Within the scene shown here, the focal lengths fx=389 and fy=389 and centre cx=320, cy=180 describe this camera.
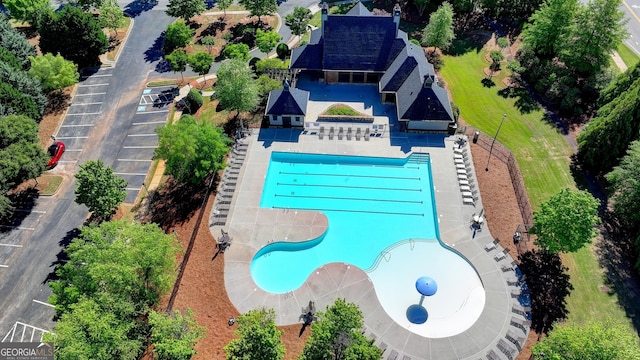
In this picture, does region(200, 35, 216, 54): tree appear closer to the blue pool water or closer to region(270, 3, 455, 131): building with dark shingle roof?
region(270, 3, 455, 131): building with dark shingle roof

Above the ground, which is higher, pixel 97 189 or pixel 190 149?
pixel 190 149

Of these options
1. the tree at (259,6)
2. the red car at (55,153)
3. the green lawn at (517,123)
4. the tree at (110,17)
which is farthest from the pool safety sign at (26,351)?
the tree at (259,6)

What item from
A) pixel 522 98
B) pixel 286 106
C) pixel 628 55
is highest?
pixel 628 55

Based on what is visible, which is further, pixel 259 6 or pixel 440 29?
pixel 259 6

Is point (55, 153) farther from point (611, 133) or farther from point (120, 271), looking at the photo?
point (611, 133)

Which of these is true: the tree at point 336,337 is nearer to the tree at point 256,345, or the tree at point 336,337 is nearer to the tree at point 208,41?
the tree at point 256,345

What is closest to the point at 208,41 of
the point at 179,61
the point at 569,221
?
the point at 179,61
